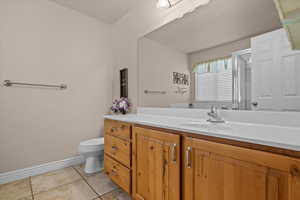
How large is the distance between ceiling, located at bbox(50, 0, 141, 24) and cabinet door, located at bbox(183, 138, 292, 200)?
211 centimetres

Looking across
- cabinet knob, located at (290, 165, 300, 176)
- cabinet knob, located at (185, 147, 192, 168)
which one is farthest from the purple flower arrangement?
cabinet knob, located at (290, 165, 300, 176)

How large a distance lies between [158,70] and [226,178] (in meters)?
1.42

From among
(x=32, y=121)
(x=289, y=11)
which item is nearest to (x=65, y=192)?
(x=32, y=121)

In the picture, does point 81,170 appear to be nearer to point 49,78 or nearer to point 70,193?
point 70,193

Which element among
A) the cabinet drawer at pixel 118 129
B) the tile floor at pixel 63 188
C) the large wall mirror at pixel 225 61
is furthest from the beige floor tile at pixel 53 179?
the large wall mirror at pixel 225 61

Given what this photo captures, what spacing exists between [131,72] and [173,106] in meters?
0.88

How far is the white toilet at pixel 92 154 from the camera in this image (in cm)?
185

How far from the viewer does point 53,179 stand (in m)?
1.76

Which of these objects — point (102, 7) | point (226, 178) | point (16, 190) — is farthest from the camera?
point (102, 7)

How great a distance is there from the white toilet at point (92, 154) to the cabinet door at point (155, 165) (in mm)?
887

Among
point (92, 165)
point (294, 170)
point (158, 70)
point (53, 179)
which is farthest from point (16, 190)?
point (294, 170)

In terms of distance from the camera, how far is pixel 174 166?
0.90 meters

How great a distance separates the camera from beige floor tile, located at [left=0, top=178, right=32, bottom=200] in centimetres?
143

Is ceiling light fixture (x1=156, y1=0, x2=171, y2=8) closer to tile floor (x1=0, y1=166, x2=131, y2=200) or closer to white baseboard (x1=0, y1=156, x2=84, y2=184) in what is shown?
tile floor (x1=0, y1=166, x2=131, y2=200)
